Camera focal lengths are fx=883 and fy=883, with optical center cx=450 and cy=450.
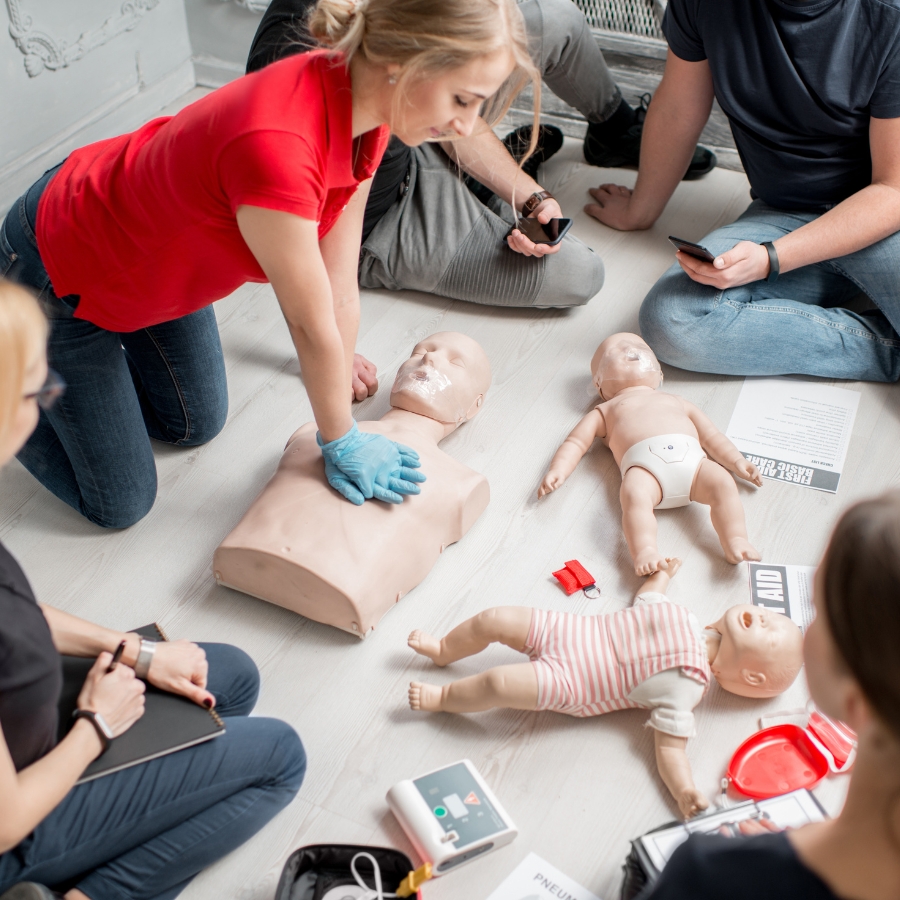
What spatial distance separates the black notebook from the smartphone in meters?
1.48

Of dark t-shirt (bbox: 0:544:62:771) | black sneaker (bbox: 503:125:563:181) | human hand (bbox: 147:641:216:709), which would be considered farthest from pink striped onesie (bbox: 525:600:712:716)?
black sneaker (bbox: 503:125:563:181)

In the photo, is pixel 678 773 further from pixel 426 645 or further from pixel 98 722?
pixel 98 722

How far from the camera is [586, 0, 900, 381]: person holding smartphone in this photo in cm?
199

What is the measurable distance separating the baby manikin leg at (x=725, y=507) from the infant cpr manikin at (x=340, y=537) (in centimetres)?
44

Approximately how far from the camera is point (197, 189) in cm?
128

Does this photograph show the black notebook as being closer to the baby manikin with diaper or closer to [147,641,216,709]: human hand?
[147,641,216,709]: human hand

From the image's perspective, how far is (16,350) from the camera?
2.73ft

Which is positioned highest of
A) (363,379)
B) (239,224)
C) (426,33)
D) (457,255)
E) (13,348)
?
(426,33)

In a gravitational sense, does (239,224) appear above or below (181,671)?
above

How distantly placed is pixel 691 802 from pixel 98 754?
0.85 metres

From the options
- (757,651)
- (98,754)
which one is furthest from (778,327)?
(98,754)

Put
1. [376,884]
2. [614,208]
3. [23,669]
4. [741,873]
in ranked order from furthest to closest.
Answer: [614,208], [376,884], [23,669], [741,873]

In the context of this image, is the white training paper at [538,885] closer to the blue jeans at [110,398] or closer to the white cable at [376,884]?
the white cable at [376,884]

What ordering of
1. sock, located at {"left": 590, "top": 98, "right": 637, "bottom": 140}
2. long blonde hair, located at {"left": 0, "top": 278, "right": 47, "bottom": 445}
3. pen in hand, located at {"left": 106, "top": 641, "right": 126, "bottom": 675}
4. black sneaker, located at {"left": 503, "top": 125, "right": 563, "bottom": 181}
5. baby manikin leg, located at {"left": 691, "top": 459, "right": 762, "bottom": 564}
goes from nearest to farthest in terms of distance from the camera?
1. long blonde hair, located at {"left": 0, "top": 278, "right": 47, "bottom": 445}
2. pen in hand, located at {"left": 106, "top": 641, "right": 126, "bottom": 675}
3. baby manikin leg, located at {"left": 691, "top": 459, "right": 762, "bottom": 564}
4. black sneaker, located at {"left": 503, "top": 125, "right": 563, "bottom": 181}
5. sock, located at {"left": 590, "top": 98, "right": 637, "bottom": 140}
